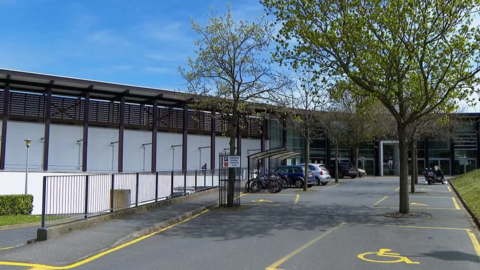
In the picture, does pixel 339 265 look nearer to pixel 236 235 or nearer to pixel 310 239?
pixel 310 239

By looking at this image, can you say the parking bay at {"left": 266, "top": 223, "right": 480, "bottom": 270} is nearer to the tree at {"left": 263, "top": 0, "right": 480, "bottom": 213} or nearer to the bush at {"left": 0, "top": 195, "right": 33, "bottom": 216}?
the tree at {"left": 263, "top": 0, "right": 480, "bottom": 213}

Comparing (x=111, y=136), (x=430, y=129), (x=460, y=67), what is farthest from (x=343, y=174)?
(x=460, y=67)

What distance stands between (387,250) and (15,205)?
17.6 metres

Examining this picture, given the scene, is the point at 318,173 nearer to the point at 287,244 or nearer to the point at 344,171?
the point at 344,171

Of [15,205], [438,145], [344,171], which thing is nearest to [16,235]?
[15,205]

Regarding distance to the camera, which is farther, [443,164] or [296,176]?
[443,164]

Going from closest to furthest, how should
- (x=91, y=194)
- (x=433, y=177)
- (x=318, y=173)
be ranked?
(x=91, y=194) → (x=318, y=173) → (x=433, y=177)

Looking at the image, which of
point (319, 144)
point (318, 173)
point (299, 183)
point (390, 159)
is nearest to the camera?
point (299, 183)

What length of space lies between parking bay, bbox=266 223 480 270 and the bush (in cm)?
1560

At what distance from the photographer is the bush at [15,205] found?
19.5 m

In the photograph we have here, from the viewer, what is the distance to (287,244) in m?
9.42

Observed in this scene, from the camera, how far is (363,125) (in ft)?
125

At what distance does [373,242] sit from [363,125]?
98.0 feet

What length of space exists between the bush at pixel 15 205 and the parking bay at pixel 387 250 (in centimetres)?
1560
